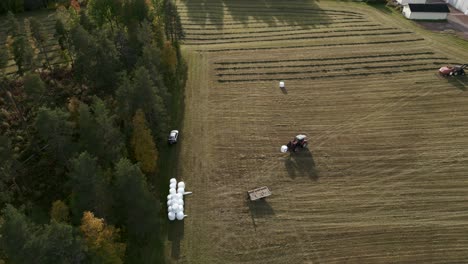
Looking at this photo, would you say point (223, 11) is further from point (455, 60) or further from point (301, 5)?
point (455, 60)

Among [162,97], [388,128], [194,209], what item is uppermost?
[162,97]

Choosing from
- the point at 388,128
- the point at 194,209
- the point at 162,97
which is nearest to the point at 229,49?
the point at 162,97

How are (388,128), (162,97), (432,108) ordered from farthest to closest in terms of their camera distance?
(432,108)
(388,128)
(162,97)

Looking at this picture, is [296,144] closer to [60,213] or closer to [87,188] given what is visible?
[87,188]

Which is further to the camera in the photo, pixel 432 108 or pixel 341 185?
pixel 432 108

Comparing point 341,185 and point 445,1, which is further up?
point 445,1

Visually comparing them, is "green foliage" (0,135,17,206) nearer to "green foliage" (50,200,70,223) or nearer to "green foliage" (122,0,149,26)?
"green foliage" (50,200,70,223)
